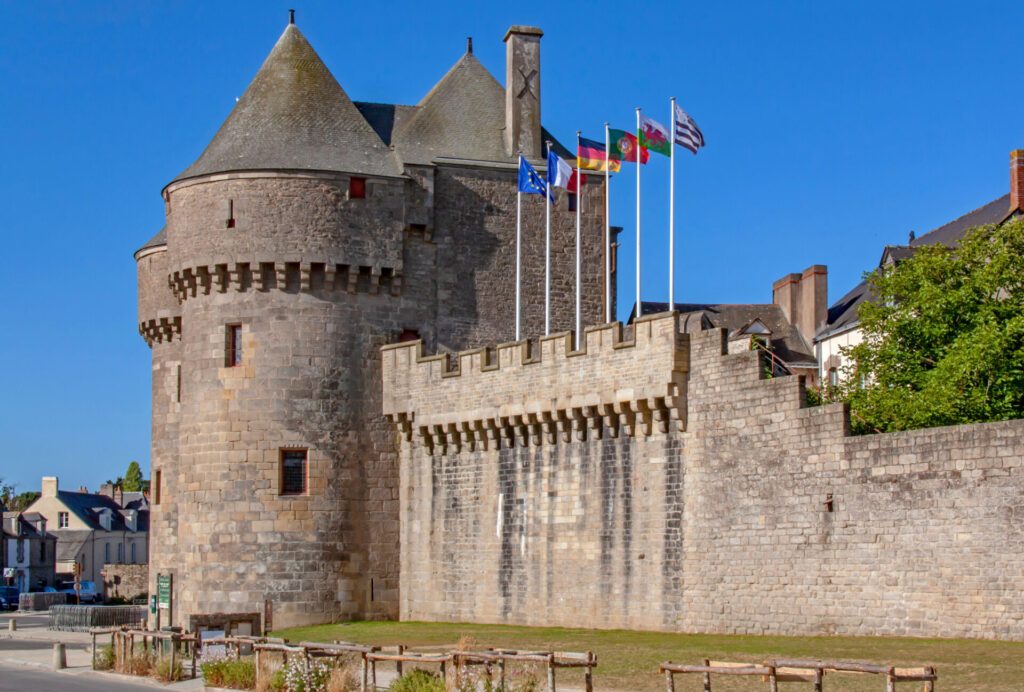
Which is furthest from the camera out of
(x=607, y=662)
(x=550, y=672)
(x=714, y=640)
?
(x=714, y=640)

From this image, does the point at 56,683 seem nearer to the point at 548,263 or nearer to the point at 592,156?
the point at 548,263

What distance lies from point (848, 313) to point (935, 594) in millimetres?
40192

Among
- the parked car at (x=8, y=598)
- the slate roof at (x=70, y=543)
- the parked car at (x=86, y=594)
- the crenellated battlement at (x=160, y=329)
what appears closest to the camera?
the crenellated battlement at (x=160, y=329)

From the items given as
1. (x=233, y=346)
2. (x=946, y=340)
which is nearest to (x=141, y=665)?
(x=233, y=346)

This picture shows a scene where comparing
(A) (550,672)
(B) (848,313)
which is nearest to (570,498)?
(A) (550,672)

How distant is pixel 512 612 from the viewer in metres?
34.9

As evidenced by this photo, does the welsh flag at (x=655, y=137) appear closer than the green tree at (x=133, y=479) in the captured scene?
Yes

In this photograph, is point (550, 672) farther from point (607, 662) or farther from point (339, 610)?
point (339, 610)

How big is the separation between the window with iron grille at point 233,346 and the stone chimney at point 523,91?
28.4 ft

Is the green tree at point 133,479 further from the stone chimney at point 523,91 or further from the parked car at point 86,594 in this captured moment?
the stone chimney at point 523,91

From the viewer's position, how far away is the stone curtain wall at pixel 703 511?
2562 cm

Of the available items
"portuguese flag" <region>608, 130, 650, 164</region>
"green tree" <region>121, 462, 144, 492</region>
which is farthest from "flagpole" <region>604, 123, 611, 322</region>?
"green tree" <region>121, 462, 144, 492</region>

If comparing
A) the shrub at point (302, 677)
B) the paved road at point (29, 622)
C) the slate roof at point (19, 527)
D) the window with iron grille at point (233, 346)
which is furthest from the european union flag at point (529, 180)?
the slate roof at point (19, 527)

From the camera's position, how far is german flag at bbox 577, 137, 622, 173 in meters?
Result: 39.5
